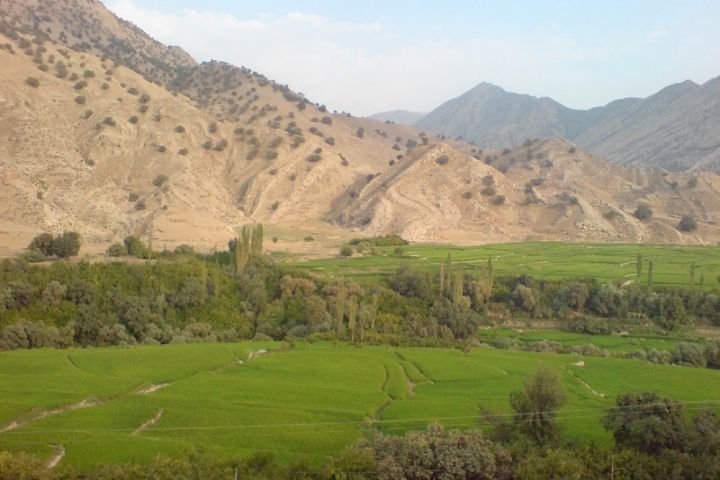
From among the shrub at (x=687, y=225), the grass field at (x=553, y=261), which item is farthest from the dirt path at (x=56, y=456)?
the shrub at (x=687, y=225)

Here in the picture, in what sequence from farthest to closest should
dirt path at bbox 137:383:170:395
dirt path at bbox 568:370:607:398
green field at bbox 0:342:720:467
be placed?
dirt path at bbox 568:370:607:398, dirt path at bbox 137:383:170:395, green field at bbox 0:342:720:467

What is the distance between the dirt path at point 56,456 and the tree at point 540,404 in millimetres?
15872

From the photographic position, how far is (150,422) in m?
25.1

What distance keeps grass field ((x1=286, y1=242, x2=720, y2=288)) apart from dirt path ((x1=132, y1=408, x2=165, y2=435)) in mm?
29800

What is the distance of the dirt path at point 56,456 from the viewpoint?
20.5 m

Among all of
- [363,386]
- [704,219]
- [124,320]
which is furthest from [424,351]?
[704,219]

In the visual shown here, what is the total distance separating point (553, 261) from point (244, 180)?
4970cm

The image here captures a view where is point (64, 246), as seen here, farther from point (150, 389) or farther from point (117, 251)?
point (150, 389)

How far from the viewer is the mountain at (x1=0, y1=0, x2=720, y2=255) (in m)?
74.9

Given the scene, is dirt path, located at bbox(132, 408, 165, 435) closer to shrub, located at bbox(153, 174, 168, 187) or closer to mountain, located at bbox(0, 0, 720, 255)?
mountain, located at bbox(0, 0, 720, 255)

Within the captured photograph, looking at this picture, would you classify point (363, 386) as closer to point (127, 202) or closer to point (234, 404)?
point (234, 404)

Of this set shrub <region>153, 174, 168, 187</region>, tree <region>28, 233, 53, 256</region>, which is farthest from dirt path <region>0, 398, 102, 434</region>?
shrub <region>153, 174, 168, 187</region>

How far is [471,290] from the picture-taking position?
51.3m

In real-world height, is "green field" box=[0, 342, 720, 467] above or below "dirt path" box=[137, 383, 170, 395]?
above
